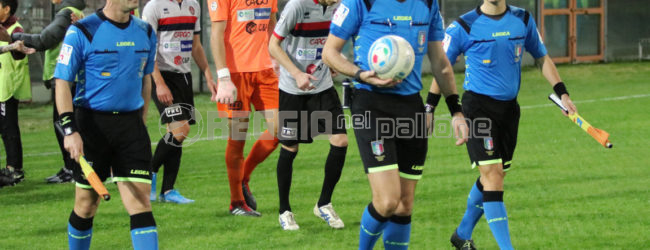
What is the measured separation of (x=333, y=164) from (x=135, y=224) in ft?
8.87

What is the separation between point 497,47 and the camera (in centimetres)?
741

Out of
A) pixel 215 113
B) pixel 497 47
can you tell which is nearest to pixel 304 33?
pixel 497 47

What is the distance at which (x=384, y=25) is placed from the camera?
6.40 meters

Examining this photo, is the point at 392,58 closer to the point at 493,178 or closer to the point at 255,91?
the point at 493,178

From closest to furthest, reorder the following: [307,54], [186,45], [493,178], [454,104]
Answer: [454,104]
[493,178]
[307,54]
[186,45]

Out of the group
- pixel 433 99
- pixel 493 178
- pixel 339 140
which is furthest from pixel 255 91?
pixel 493 178

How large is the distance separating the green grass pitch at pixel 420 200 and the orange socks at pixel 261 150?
0.43 m

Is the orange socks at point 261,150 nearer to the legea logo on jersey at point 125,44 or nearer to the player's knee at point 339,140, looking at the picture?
the player's knee at point 339,140

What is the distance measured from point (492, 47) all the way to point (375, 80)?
1.61 m

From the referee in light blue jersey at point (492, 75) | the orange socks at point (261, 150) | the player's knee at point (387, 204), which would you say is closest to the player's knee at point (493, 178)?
the referee in light blue jersey at point (492, 75)

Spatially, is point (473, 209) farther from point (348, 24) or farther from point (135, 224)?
point (135, 224)

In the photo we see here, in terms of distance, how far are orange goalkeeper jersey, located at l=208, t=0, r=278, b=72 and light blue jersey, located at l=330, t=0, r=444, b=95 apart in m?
2.91

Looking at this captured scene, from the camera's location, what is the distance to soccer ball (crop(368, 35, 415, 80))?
6070 mm

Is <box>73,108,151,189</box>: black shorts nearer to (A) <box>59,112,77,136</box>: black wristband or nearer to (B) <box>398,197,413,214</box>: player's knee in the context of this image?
(A) <box>59,112,77,136</box>: black wristband
